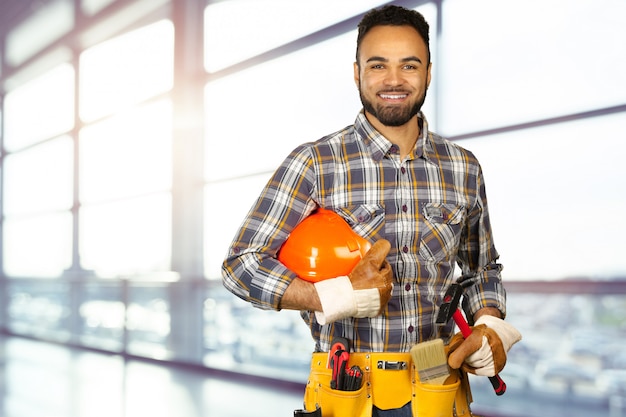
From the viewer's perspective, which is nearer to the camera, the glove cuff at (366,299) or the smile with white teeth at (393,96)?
the glove cuff at (366,299)

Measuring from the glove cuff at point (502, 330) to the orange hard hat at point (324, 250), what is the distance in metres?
0.34

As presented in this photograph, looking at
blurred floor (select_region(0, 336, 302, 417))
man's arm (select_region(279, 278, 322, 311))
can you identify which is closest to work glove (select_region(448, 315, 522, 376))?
man's arm (select_region(279, 278, 322, 311))

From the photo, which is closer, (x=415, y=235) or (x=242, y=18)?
(x=415, y=235)

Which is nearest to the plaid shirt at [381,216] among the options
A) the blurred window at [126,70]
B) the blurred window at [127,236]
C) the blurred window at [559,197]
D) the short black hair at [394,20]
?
the short black hair at [394,20]

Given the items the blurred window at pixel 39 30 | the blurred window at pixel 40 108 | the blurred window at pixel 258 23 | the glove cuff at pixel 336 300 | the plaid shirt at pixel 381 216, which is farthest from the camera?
the blurred window at pixel 40 108

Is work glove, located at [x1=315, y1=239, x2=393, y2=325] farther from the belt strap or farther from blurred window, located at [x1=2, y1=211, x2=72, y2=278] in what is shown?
blurred window, located at [x1=2, y1=211, x2=72, y2=278]

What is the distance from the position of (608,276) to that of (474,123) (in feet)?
3.59

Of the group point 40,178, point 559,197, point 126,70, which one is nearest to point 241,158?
point 126,70

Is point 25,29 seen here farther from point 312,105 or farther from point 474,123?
point 474,123

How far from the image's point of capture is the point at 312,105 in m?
5.15

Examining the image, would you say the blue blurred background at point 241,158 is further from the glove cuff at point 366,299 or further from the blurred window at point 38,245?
the glove cuff at point 366,299

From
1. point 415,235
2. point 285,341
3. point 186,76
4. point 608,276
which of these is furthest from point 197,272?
point 415,235

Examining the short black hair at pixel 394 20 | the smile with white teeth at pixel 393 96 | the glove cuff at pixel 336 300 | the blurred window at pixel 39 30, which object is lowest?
the glove cuff at pixel 336 300

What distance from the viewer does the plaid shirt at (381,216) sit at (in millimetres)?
1601
